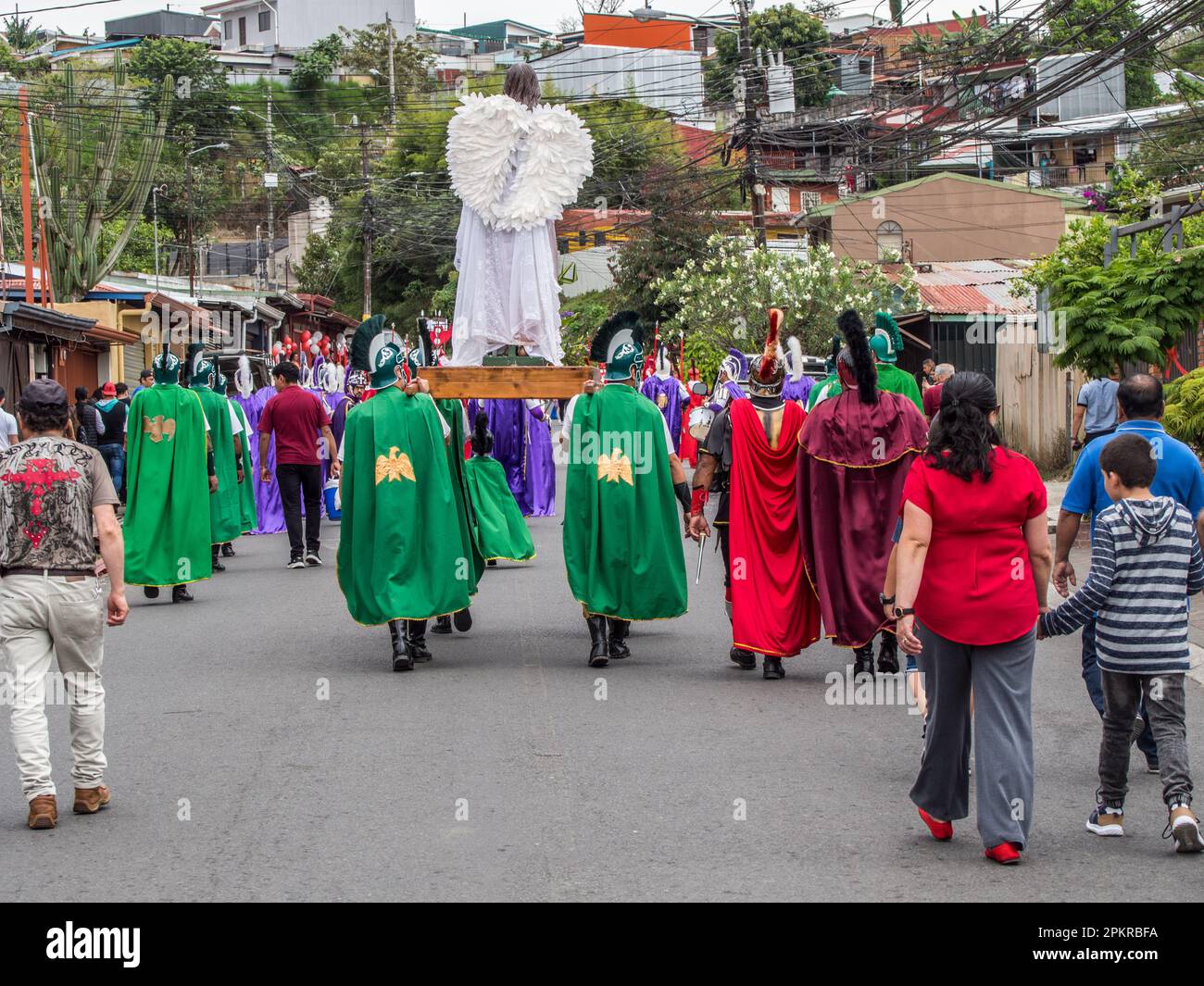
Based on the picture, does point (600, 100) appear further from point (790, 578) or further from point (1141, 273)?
point (790, 578)

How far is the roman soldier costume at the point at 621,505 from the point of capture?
10.6 m

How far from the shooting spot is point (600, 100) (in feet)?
183

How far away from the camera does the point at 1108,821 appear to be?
20.4 feet

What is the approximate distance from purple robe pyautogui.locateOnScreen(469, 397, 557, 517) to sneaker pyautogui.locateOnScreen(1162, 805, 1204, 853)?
29.0 feet

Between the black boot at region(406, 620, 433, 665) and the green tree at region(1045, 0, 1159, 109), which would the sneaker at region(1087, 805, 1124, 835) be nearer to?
the black boot at region(406, 620, 433, 665)

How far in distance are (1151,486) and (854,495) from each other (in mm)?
2756

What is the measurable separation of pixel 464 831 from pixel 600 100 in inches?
2034

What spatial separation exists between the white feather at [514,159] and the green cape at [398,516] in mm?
1705

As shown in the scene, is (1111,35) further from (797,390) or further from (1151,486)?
(1151,486)

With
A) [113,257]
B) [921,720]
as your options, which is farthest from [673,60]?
[921,720]

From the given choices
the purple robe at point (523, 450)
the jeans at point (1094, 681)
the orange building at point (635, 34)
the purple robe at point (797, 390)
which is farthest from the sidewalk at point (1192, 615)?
the orange building at point (635, 34)

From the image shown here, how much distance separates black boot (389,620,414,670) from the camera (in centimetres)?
1023

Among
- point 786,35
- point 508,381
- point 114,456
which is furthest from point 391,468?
point 786,35

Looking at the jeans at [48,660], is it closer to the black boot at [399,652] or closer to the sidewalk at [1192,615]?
the black boot at [399,652]
